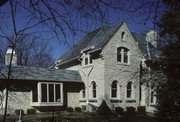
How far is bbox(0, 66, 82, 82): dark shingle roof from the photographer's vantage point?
20.8m

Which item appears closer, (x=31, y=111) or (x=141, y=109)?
(x=31, y=111)

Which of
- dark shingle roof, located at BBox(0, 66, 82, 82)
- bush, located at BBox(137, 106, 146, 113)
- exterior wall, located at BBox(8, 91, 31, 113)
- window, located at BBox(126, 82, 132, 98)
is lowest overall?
bush, located at BBox(137, 106, 146, 113)

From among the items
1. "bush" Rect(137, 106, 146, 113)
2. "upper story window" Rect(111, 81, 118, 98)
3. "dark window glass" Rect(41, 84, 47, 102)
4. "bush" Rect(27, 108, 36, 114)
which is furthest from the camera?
"bush" Rect(137, 106, 146, 113)

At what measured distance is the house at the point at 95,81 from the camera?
2075 cm

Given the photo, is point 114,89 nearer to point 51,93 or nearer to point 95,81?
point 95,81

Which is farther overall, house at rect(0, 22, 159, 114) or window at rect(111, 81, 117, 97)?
window at rect(111, 81, 117, 97)

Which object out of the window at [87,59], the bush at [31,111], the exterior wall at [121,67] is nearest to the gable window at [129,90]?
the exterior wall at [121,67]

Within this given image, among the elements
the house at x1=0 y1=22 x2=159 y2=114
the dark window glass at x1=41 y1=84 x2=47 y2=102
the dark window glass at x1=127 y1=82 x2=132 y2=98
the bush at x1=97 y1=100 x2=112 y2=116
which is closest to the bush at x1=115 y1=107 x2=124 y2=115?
the house at x1=0 y1=22 x2=159 y2=114

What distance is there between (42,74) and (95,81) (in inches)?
232

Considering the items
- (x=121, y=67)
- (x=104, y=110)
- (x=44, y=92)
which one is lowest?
(x=104, y=110)

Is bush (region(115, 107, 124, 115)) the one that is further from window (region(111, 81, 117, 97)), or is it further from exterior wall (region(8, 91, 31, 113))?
exterior wall (region(8, 91, 31, 113))

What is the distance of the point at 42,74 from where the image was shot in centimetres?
2248

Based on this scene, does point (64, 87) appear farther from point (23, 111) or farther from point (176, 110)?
point (176, 110)

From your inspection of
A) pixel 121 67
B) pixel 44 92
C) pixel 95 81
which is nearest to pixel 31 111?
pixel 44 92
